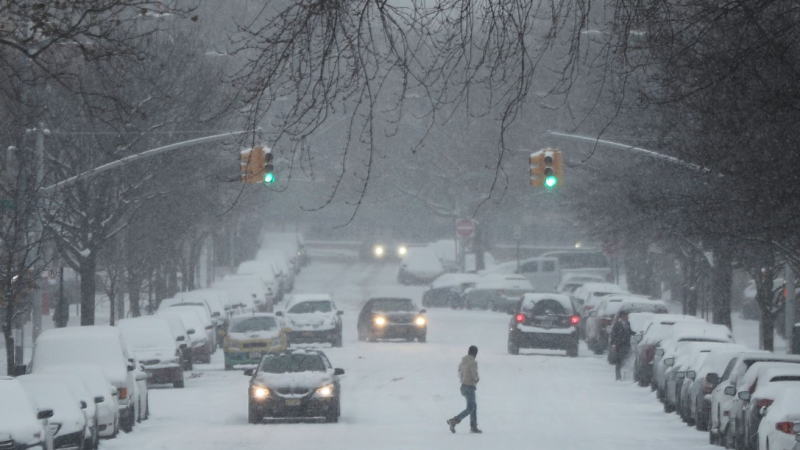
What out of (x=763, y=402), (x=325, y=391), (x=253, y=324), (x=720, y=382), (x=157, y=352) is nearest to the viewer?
(x=763, y=402)

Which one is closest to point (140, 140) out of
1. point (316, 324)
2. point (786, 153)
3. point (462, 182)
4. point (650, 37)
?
point (316, 324)

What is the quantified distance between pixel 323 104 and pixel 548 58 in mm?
52156

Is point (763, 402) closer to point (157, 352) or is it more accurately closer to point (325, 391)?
point (325, 391)

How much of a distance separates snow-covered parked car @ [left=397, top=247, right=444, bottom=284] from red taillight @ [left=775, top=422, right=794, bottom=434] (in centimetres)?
7346

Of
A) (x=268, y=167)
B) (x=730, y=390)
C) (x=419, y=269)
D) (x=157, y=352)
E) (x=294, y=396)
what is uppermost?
(x=419, y=269)

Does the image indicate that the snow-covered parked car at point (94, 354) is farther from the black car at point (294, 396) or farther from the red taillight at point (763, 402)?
the red taillight at point (763, 402)

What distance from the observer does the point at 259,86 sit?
11.1m

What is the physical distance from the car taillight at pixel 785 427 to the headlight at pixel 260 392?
12.3 m

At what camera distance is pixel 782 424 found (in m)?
20.2

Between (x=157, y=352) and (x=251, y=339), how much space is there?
7503 millimetres

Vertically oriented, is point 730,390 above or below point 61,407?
above

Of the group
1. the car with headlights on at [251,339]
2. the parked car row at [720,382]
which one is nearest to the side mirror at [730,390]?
the parked car row at [720,382]

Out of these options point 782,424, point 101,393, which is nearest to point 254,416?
point 101,393

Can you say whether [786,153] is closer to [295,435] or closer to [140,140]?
[295,435]
